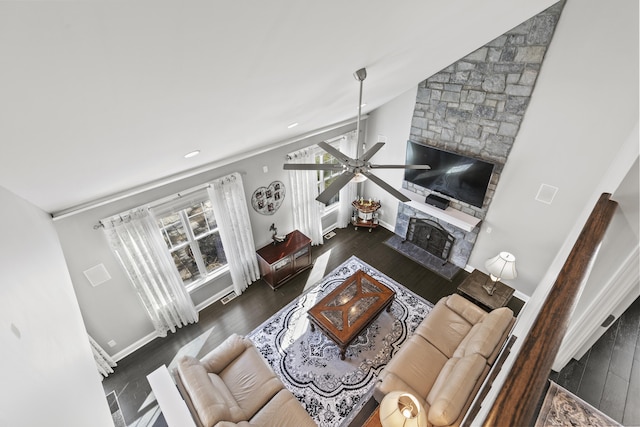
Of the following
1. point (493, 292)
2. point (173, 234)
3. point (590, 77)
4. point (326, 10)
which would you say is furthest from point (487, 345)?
point (173, 234)

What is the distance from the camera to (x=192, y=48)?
1.10 meters

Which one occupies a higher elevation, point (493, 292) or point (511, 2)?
point (511, 2)

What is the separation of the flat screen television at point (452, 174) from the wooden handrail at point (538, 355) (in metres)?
3.45

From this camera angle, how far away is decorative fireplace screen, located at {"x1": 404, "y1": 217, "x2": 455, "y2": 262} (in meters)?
5.28

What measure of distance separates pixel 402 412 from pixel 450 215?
3.32 meters

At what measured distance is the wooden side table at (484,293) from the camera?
4168 millimetres

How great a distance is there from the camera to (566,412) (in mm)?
Answer: 1897

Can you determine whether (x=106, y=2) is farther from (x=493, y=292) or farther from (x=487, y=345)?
(x=493, y=292)

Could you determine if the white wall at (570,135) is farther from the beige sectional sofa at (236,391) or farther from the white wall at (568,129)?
the beige sectional sofa at (236,391)

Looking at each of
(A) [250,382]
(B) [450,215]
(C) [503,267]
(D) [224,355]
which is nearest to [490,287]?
(C) [503,267]

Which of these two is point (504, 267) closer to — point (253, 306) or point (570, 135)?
point (570, 135)

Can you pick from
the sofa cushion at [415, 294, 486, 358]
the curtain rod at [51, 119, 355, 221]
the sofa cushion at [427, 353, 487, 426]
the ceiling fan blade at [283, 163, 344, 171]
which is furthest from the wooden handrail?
the curtain rod at [51, 119, 355, 221]

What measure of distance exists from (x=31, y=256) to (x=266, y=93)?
5.36ft

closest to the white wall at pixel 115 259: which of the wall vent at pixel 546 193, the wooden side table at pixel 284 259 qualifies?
the wooden side table at pixel 284 259
